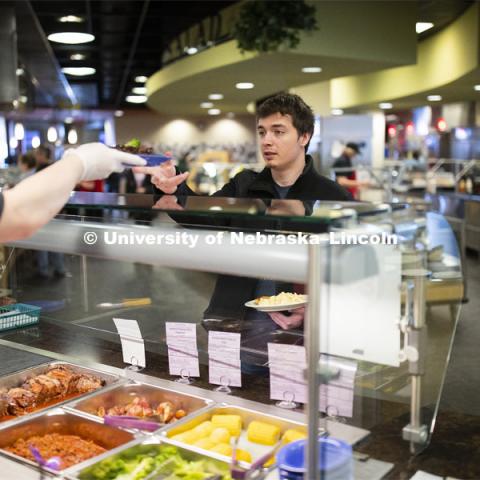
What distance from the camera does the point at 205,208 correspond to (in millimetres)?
1480

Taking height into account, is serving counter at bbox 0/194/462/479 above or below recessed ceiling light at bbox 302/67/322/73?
below

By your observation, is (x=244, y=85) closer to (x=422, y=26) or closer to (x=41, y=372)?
(x=422, y=26)

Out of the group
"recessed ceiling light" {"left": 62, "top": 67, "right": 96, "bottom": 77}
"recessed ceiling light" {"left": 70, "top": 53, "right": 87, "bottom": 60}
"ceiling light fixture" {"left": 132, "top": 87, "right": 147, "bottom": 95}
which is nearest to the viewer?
"recessed ceiling light" {"left": 70, "top": 53, "right": 87, "bottom": 60}

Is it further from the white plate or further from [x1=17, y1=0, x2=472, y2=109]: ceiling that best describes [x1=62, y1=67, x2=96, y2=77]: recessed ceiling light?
the white plate

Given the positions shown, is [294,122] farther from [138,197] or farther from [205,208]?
[205,208]

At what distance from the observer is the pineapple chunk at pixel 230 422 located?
5.58 feet

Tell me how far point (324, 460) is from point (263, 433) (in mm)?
401

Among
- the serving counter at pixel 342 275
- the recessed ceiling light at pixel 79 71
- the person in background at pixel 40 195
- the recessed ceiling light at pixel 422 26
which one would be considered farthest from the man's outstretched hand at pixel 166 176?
the recessed ceiling light at pixel 79 71

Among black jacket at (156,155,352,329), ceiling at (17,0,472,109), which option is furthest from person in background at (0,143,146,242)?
ceiling at (17,0,472,109)

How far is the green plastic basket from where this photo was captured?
2.56m

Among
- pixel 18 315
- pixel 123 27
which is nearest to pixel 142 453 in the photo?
pixel 18 315

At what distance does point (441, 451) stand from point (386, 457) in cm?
18

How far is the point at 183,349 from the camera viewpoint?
2.00 metres

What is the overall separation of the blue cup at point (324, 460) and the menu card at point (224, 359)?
546mm
